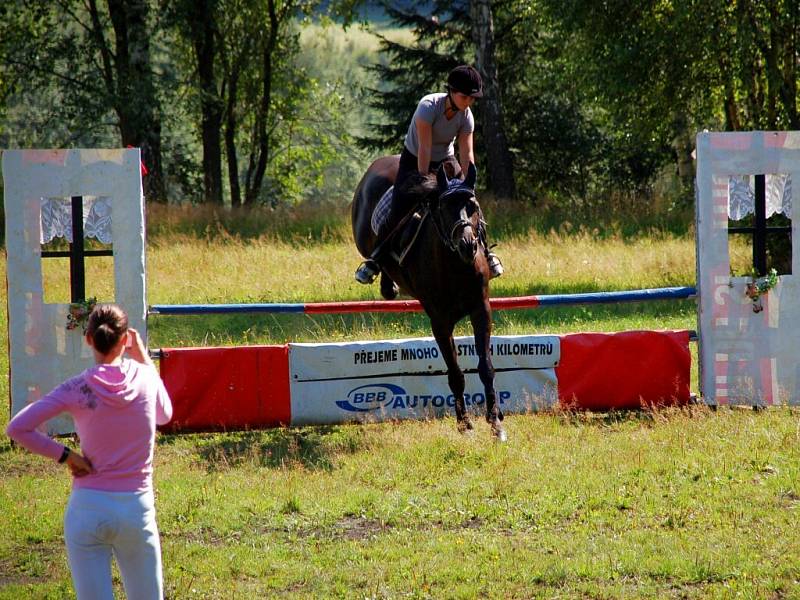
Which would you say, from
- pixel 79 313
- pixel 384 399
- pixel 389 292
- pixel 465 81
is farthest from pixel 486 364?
pixel 79 313

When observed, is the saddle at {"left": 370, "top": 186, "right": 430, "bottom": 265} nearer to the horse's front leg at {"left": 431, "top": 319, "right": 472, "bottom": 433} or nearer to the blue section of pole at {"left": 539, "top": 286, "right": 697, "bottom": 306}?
the horse's front leg at {"left": 431, "top": 319, "right": 472, "bottom": 433}

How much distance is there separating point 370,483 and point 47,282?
11.7 meters

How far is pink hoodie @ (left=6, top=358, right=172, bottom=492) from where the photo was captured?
4.80 m

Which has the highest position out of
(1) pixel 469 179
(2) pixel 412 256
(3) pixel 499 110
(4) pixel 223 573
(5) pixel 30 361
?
(3) pixel 499 110

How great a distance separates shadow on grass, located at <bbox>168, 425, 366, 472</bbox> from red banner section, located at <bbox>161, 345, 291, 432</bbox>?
0.53ft

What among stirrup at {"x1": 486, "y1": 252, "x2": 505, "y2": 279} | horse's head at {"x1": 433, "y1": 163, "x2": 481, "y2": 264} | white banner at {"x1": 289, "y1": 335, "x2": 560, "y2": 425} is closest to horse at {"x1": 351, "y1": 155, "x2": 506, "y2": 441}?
horse's head at {"x1": 433, "y1": 163, "x2": 481, "y2": 264}

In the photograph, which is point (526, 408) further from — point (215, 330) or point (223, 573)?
point (215, 330)

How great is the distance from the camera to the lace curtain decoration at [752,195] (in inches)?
428

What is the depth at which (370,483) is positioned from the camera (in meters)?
8.64

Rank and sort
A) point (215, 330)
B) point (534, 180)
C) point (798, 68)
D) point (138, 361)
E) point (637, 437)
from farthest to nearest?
1. point (534, 180)
2. point (798, 68)
3. point (215, 330)
4. point (637, 437)
5. point (138, 361)

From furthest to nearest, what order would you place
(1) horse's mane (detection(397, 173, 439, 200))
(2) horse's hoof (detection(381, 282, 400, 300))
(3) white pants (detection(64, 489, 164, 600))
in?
(2) horse's hoof (detection(381, 282, 400, 300)), (1) horse's mane (detection(397, 173, 439, 200)), (3) white pants (detection(64, 489, 164, 600))

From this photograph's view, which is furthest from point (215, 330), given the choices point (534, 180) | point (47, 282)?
point (534, 180)

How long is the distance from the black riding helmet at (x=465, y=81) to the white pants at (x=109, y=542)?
585 cm

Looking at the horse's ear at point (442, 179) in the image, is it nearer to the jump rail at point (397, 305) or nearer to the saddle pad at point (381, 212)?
the saddle pad at point (381, 212)
